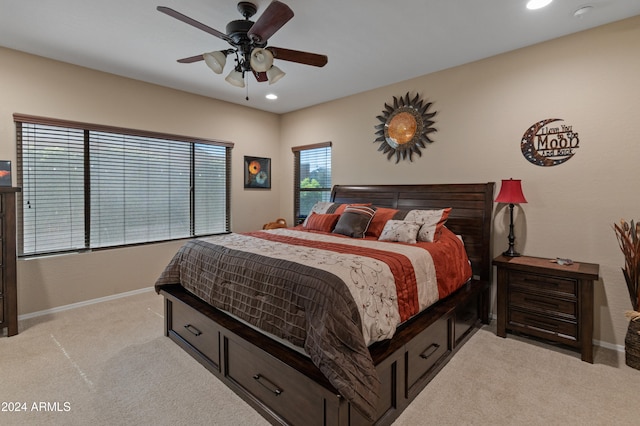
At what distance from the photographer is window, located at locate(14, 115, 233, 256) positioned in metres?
3.42

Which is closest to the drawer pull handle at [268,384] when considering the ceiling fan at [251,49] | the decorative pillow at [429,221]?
the decorative pillow at [429,221]

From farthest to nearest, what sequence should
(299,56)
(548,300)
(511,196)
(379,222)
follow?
(379,222) → (511,196) → (548,300) → (299,56)

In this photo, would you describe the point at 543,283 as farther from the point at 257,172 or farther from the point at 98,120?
the point at 98,120

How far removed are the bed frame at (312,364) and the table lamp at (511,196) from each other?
0.21 meters

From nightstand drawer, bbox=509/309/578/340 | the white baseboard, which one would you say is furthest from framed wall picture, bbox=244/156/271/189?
nightstand drawer, bbox=509/309/578/340

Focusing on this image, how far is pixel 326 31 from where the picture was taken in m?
2.83

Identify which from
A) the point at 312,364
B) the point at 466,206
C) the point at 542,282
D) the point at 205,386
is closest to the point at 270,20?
the point at 312,364

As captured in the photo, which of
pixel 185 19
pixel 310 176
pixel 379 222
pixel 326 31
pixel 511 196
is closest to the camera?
pixel 185 19

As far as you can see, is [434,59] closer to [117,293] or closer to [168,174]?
[168,174]

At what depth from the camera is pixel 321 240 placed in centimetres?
307

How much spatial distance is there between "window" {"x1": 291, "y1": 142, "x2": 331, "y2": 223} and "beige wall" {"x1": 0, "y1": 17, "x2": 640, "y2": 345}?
281 millimetres

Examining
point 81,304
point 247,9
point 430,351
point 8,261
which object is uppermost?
point 247,9

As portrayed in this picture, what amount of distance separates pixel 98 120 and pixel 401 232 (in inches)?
147

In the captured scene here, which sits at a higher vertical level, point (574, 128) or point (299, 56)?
point (299, 56)
